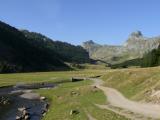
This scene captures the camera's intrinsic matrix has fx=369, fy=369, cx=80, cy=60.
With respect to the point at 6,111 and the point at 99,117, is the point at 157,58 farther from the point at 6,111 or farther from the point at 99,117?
the point at 99,117

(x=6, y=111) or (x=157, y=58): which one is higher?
(x=157, y=58)

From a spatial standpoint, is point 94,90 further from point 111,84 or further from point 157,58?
point 157,58

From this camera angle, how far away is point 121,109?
52.2 m

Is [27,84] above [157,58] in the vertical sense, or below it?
below

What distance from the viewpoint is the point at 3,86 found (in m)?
126

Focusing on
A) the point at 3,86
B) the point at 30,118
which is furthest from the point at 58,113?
the point at 3,86

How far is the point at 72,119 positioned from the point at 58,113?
910 cm

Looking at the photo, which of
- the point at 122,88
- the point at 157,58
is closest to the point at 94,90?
the point at 122,88

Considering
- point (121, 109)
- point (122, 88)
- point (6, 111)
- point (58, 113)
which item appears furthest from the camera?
point (122, 88)

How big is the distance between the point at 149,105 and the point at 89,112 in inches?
348

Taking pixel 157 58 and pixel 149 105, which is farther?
pixel 157 58

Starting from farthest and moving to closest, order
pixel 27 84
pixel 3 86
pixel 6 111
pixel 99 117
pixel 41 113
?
pixel 27 84, pixel 3 86, pixel 6 111, pixel 41 113, pixel 99 117

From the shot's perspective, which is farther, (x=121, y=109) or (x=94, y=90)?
(x=94, y=90)

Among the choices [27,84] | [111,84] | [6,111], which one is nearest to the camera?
[6,111]
